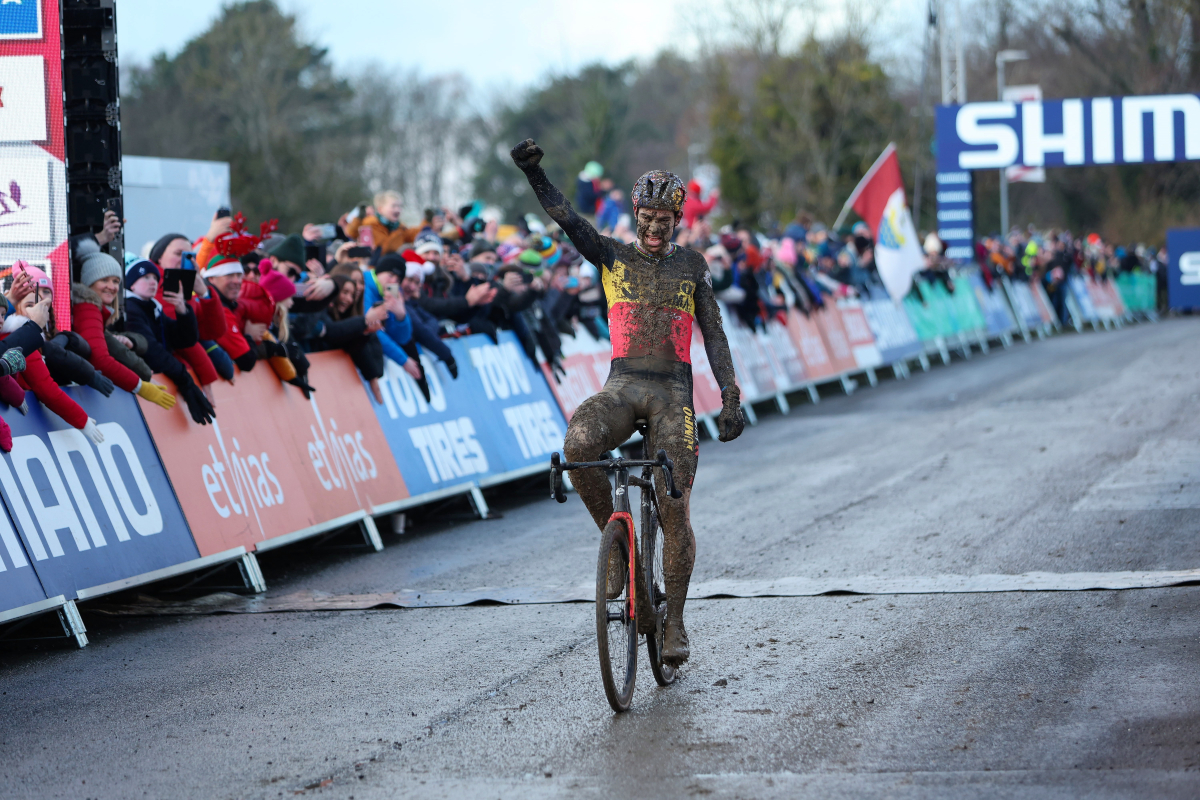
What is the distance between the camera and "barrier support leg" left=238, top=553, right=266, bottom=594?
9.18 meters

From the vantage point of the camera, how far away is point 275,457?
999 cm

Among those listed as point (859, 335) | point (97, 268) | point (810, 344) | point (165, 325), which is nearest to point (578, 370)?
point (165, 325)

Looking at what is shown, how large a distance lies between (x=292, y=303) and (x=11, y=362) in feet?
11.9

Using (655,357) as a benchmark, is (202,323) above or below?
above

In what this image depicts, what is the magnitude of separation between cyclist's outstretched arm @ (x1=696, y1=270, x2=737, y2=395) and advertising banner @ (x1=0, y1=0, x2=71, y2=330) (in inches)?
167

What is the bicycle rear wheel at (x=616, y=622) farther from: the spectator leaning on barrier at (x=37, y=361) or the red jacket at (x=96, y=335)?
the red jacket at (x=96, y=335)

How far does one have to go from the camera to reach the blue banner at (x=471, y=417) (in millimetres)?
11609

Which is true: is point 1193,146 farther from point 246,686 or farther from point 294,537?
point 246,686

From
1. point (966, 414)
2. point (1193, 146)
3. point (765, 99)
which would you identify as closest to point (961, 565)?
point (966, 414)

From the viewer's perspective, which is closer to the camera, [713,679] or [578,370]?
[713,679]

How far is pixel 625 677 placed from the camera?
568 centimetres

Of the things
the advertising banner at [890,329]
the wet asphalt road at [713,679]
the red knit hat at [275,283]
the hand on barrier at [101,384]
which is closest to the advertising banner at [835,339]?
the advertising banner at [890,329]

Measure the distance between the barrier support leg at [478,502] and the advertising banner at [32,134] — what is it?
14.7 feet

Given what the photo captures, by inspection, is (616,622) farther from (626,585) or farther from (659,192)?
(659,192)
